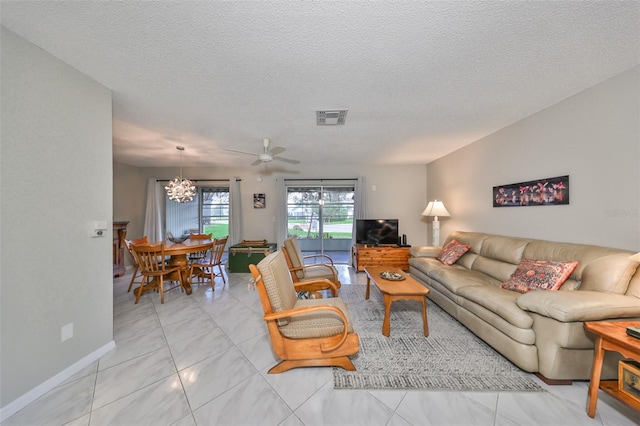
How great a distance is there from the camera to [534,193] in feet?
9.07

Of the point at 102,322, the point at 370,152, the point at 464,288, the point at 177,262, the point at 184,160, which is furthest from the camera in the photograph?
the point at 184,160

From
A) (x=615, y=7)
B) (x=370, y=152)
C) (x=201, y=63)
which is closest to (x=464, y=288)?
(x=615, y=7)

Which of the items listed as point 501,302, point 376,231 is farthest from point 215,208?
point 501,302

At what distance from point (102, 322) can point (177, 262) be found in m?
1.76

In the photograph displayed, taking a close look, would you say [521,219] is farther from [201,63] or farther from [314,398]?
[201,63]

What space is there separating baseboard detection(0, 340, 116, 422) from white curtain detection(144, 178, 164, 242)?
4.12 meters

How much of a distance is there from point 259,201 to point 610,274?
18.3 feet

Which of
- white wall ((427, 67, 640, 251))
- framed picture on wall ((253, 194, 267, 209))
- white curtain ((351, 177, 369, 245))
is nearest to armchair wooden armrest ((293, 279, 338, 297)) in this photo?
white wall ((427, 67, 640, 251))

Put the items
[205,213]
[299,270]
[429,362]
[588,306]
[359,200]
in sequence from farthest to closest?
[205,213], [359,200], [299,270], [429,362], [588,306]

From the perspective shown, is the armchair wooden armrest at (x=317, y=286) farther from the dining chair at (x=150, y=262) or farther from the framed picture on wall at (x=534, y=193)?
the framed picture on wall at (x=534, y=193)

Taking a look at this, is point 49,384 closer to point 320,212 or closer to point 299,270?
point 299,270

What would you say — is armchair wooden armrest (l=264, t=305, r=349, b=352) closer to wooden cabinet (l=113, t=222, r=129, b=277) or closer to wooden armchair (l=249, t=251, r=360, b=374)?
wooden armchair (l=249, t=251, r=360, b=374)

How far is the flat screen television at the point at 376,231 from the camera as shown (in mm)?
4996

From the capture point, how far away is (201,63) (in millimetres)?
1769
